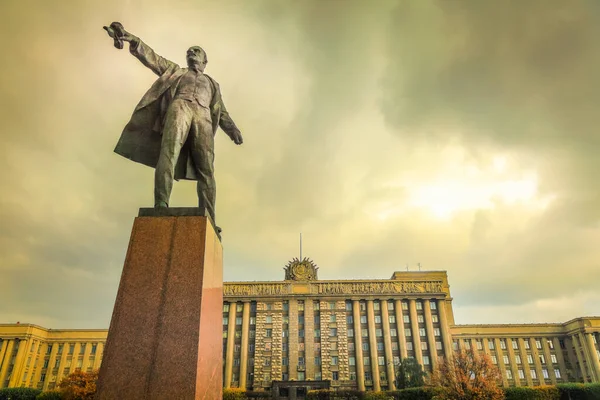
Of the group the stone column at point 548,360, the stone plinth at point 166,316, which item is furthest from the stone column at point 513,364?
the stone plinth at point 166,316

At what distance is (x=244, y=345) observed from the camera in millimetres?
62406

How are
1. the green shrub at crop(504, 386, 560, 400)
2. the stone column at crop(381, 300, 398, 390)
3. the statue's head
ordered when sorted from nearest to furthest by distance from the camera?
1. the statue's head
2. the green shrub at crop(504, 386, 560, 400)
3. the stone column at crop(381, 300, 398, 390)

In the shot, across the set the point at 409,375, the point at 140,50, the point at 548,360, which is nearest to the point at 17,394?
the point at 409,375

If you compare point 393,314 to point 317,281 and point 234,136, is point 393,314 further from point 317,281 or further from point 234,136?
point 234,136

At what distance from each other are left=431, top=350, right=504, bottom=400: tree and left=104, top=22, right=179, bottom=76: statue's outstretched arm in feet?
142

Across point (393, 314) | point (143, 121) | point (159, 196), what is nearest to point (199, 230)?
point (159, 196)

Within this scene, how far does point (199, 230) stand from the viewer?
497 centimetres

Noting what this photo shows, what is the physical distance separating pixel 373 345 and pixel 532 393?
26135mm

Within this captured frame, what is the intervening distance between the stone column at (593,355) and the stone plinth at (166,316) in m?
79.9

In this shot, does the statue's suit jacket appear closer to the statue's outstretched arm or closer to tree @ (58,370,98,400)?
the statue's outstretched arm

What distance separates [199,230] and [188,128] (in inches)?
67.3

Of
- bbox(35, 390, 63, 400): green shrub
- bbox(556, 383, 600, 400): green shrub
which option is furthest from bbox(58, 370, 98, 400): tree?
bbox(556, 383, 600, 400): green shrub

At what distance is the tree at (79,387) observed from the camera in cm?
4038

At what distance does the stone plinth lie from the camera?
4012mm
